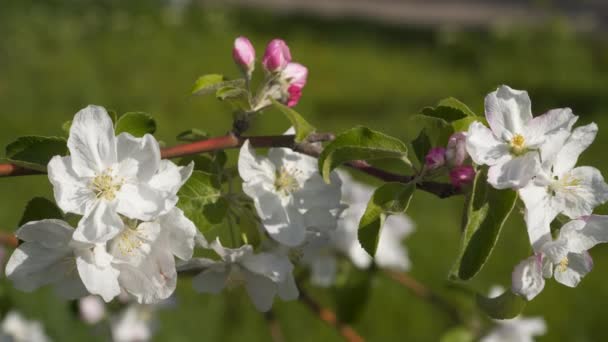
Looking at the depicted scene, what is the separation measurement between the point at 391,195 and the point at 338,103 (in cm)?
432

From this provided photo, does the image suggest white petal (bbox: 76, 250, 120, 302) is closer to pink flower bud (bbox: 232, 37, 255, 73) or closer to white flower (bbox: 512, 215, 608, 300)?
pink flower bud (bbox: 232, 37, 255, 73)

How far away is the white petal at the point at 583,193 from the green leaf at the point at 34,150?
49 centimetres

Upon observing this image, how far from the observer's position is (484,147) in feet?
2.72

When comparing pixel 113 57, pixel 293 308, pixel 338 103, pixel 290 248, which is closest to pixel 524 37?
pixel 338 103

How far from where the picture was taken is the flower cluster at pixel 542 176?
817 mm

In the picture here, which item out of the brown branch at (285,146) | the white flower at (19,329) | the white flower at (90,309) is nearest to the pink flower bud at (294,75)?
the brown branch at (285,146)

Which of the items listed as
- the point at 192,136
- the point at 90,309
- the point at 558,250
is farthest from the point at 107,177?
the point at 90,309

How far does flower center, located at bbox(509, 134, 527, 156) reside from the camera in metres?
0.84

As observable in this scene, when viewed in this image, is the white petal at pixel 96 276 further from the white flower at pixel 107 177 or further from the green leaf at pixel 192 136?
the green leaf at pixel 192 136

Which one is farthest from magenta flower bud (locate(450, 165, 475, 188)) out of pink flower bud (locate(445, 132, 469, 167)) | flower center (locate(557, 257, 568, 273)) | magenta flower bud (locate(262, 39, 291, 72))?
magenta flower bud (locate(262, 39, 291, 72))

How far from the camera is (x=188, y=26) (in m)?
6.46

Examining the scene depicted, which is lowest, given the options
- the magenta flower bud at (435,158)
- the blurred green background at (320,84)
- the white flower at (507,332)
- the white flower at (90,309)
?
the blurred green background at (320,84)

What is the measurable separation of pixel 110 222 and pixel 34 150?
0.11 metres

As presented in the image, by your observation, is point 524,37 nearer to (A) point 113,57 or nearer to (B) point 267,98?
(A) point 113,57
